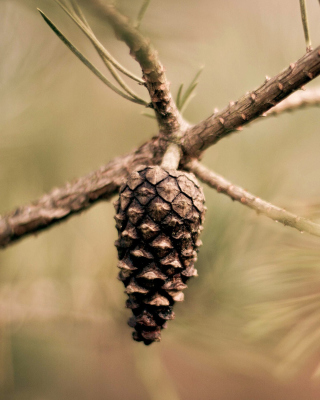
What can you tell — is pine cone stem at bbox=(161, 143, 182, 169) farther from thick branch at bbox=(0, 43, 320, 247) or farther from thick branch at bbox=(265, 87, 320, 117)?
thick branch at bbox=(265, 87, 320, 117)

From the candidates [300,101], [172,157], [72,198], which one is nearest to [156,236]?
[172,157]

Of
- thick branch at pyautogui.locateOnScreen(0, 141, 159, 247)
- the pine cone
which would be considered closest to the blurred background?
thick branch at pyautogui.locateOnScreen(0, 141, 159, 247)

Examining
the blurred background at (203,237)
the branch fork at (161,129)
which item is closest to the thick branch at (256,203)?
the branch fork at (161,129)

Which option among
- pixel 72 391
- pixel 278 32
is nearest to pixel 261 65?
pixel 278 32

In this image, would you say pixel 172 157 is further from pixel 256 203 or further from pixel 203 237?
pixel 203 237

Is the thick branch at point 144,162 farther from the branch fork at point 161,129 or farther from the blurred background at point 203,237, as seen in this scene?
the blurred background at point 203,237
